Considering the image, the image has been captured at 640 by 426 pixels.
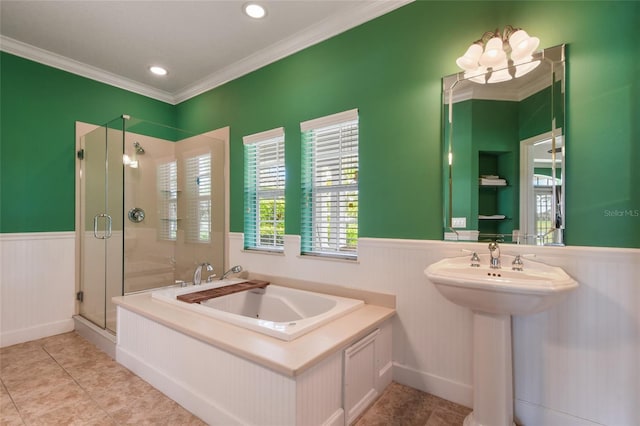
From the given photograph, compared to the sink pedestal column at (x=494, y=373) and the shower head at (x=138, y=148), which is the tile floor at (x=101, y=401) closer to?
the sink pedestal column at (x=494, y=373)

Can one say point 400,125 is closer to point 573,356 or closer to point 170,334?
point 573,356

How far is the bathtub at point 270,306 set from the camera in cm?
180

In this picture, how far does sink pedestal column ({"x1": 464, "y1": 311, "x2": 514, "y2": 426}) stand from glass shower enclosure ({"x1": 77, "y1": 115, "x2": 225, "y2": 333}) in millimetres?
2550

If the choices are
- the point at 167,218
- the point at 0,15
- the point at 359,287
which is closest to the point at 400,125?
the point at 359,287

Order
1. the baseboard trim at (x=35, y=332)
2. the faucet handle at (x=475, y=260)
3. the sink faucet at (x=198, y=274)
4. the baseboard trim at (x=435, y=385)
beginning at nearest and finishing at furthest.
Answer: the faucet handle at (x=475, y=260) < the baseboard trim at (x=435, y=385) < the baseboard trim at (x=35, y=332) < the sink faucet at (x=198, y=274)

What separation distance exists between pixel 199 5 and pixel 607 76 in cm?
256

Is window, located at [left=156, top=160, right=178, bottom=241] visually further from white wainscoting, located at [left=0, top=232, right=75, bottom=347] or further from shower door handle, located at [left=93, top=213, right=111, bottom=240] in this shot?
white wainscoting, located at [left=0, top=232, right=75, bottom=347]

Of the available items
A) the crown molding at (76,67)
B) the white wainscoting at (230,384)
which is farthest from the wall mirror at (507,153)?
the crown molding at (76,67)

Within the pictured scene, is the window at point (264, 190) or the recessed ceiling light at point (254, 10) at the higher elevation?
the recessed ceiling light at point (254, 10)

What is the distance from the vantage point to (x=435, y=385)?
1984 millimetres

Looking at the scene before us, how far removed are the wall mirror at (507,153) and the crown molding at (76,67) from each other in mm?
3323

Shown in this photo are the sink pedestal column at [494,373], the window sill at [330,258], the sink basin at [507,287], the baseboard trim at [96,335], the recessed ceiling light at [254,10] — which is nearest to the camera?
the sink basin at [507,287]

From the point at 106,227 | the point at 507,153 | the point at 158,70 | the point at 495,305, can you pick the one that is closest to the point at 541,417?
the point at 495,305

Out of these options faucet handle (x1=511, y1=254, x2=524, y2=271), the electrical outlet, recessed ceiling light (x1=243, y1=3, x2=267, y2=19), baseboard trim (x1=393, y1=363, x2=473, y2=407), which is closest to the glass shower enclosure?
recessed ceiling light (x1=243, y1=3, x2=267, y2=19)
